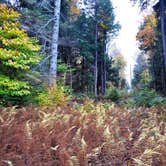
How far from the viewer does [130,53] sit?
76.5 metres

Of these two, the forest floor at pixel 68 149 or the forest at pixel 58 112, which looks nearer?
the forest floor at pixel 68 149

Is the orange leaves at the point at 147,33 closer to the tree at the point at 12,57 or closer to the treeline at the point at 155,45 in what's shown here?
the treeline at the point at 155,45

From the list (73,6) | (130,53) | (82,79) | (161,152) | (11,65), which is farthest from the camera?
(130,53)

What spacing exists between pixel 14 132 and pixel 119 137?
1.81 metres

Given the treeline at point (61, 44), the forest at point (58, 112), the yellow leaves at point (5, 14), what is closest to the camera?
the forest at point (58, 112)

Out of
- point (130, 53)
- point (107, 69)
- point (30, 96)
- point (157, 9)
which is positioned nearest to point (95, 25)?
point (107, 69)

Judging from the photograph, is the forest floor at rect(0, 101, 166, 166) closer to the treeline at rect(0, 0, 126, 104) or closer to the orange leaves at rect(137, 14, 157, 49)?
the treeline at rect(0, 0, 126, 104)

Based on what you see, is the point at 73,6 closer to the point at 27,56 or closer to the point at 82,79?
the point at 82,79

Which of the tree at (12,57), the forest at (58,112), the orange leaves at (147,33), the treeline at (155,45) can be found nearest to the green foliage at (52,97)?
the forest at (58,112)

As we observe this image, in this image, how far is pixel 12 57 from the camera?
9.25m

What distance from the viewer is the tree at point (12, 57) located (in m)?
9.16

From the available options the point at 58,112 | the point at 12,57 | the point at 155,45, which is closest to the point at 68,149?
the point at 58,112

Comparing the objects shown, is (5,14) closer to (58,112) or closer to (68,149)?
(58,112)

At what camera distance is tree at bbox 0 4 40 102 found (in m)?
9.16
